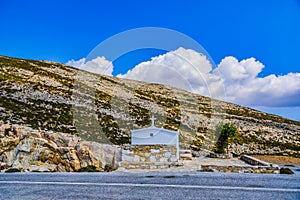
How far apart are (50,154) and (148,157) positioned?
438 cm

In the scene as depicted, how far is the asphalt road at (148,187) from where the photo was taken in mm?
7434

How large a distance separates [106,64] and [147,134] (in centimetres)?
674

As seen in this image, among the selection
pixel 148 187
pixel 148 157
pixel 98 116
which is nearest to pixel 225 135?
pixel 148 157

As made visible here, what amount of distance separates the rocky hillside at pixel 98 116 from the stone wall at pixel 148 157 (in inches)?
650

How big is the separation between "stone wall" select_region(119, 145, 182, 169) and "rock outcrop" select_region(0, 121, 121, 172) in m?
0.87

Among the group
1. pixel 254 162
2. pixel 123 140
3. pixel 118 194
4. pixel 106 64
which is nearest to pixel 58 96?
pixel 123 140

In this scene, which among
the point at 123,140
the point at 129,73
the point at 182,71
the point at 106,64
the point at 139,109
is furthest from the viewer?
the point at 139,109

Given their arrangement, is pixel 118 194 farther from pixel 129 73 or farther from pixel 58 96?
pixel 58 96

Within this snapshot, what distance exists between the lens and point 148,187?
8.39 m

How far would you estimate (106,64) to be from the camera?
82.8 feet

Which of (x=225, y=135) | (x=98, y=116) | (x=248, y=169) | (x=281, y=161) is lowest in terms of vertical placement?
(x=248, y=169)

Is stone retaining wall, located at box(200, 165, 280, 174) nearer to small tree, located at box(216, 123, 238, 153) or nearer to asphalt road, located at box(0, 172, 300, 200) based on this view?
asphalt road, located at box(0, 172, 300, 200)

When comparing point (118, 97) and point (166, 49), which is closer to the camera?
point (166, 49)

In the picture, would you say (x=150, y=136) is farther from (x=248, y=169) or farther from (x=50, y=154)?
(x=248, y=169)
